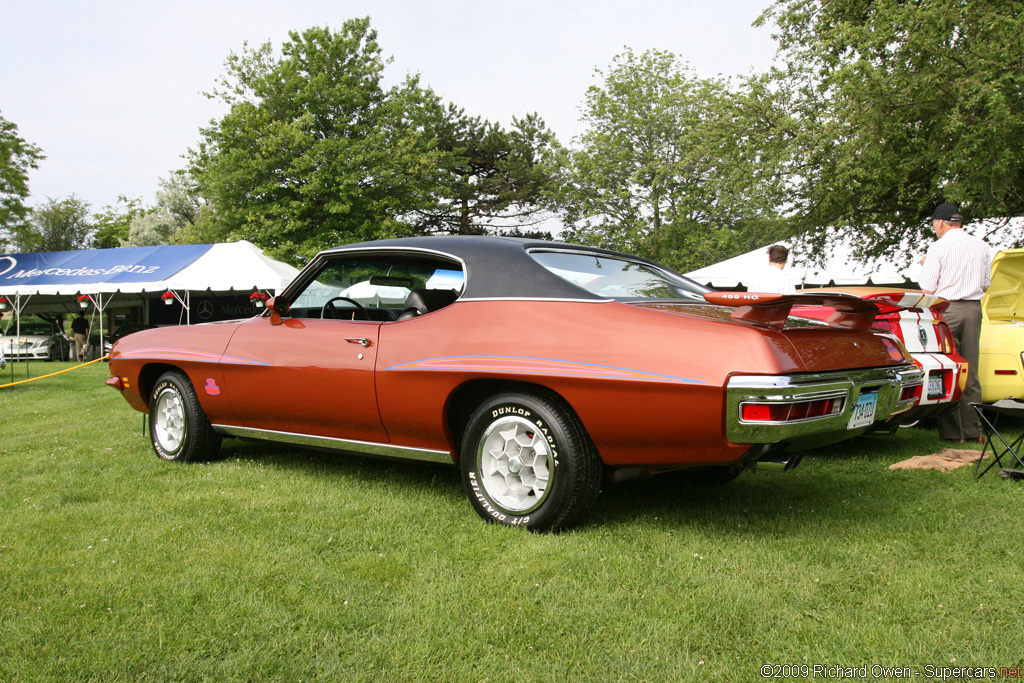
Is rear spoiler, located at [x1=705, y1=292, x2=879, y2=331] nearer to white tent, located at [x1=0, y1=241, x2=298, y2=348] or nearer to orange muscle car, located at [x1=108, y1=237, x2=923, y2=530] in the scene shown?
orange muscle car, located at [x1=108, y1=237, x2=923, y2=530]

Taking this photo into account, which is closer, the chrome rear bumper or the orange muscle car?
the chrome rear bumper

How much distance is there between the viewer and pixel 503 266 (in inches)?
147

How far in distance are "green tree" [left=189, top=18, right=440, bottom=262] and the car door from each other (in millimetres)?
22820

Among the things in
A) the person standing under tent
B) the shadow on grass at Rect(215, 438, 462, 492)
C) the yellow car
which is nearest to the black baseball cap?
the yellow car

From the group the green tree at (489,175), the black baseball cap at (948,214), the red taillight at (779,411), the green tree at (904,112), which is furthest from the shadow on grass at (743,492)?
the green tree at (489,175)

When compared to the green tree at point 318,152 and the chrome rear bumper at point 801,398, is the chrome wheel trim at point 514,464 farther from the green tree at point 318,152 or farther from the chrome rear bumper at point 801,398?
the green tree at point 318,152

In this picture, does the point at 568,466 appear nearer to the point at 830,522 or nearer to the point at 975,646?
the point at 830,522

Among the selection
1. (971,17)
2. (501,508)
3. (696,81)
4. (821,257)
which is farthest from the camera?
(696,81)

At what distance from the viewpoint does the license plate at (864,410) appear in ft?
10.8

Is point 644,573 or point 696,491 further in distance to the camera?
point 696,491

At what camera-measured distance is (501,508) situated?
3.57 meters

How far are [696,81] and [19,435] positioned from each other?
2618 centimetres

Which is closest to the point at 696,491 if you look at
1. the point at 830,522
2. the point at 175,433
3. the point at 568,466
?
the point at 830,522

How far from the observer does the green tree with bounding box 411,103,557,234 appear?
33031 mm
